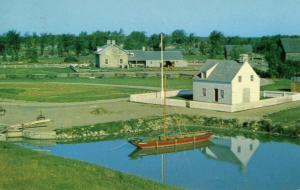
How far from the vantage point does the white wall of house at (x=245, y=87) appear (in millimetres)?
52344

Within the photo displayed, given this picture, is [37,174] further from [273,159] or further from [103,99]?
[103,99]

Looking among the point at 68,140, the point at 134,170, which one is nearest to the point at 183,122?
the point at 68,140

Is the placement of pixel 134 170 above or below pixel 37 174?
below

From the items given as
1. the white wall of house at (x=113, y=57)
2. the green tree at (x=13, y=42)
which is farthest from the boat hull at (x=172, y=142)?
the green tree at (x=13, y=42)

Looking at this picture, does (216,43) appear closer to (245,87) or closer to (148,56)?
(148,56)

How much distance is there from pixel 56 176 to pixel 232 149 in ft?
61.3

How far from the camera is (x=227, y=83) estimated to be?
52156 mm

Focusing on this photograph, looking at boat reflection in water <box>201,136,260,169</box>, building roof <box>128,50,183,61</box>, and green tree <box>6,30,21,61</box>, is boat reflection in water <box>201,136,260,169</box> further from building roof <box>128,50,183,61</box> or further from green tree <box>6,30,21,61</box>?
green tree <box>6,30,21,61</box>

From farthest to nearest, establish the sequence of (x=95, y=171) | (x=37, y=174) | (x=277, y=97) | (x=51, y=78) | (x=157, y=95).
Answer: (x=51, y=78), (x=157, y=95), (x=277, y=97), (x=95, y=171), (x=37, y=174)

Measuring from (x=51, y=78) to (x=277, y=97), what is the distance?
1855 inches

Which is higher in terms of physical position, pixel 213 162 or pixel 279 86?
pixel 279 86

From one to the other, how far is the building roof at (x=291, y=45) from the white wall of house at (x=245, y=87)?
59.5 m

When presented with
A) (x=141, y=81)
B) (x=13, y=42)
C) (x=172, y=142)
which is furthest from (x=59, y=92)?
(x=13, y=42)

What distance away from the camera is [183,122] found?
46.6m
